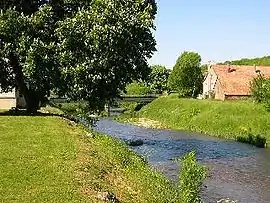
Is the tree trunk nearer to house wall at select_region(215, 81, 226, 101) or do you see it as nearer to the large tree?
the large tree

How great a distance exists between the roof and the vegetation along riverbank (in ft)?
186

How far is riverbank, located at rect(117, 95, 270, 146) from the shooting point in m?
60.7

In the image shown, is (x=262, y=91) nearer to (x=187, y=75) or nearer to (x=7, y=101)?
(x=187, y=75)

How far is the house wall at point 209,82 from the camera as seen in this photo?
9039cm

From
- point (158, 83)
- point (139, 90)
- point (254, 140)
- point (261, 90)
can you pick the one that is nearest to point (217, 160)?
point (254, 140)

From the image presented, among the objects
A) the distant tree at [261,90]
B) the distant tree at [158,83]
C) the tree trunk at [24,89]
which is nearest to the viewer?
the tree trunk at [24,89]

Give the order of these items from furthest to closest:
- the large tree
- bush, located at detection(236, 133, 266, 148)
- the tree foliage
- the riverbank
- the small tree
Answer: the tree foliage → the small tree → the riverbank → bush, located at detection(236, 133, 266, 148) → the large tree

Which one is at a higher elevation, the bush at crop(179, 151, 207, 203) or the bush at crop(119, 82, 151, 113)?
the bush at crop(119, 82, 151, 113)

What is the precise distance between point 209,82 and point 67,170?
7436cm

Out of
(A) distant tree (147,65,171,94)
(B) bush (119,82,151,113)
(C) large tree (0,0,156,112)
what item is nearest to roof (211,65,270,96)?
(B) bush (119,82,151,113)

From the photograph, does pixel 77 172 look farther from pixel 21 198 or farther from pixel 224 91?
pixel 224 91

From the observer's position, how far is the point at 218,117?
67.8m

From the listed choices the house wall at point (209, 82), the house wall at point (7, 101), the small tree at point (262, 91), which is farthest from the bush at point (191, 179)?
the house wall at point (209, 82)

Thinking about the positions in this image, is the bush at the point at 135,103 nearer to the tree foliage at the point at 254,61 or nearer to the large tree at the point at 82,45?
the tree foliage at the point at 254,61
